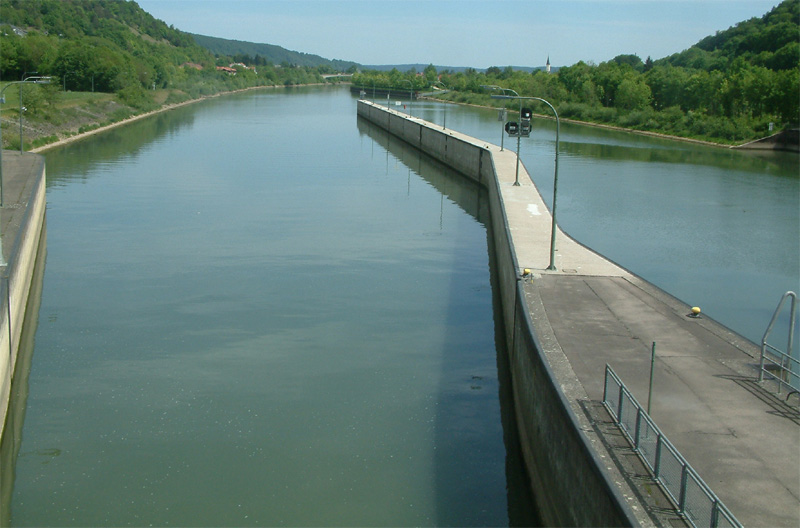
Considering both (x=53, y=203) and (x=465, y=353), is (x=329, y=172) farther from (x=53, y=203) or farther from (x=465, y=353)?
(x=465, y=353)

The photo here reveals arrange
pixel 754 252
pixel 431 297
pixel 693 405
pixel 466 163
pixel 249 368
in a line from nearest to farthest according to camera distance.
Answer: pixel 693 405 → pixel 249 368 → pixel 431 297 → pixel 754 252 → pixel 466 163

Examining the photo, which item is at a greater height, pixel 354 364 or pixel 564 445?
pixel 564 445

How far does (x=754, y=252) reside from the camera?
2495 centimetres

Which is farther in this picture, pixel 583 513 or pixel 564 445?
pixel 564 445

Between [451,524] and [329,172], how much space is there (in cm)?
3211

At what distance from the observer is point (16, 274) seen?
52.3 feet

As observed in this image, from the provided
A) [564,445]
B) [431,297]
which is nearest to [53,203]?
[431,297]

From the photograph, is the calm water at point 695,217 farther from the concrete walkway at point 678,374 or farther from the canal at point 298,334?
the concrete walkway at point 678,374

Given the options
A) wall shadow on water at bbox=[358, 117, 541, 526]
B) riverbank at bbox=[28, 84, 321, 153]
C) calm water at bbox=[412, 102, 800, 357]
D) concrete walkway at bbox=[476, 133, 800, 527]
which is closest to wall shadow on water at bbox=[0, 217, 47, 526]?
wall shadow on water at bbox=[358, 117, 541, 526]

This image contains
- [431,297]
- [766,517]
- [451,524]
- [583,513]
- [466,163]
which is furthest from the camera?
[466,163]

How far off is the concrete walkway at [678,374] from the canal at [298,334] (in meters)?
1.90

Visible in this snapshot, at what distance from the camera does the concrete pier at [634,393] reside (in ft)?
25.9

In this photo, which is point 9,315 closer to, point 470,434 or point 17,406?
point 17,406

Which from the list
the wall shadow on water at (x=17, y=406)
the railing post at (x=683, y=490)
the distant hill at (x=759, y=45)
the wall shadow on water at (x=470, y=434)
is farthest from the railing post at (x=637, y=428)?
the distant hill at (x=759, y=45)
